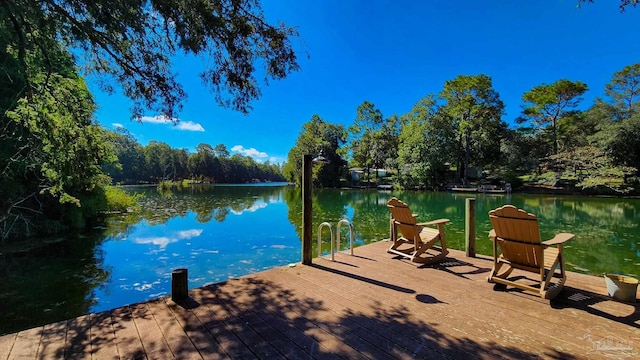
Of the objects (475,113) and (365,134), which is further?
(365,134)

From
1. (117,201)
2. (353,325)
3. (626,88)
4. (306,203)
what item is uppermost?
(626,88)

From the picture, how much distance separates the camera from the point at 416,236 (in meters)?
4.29

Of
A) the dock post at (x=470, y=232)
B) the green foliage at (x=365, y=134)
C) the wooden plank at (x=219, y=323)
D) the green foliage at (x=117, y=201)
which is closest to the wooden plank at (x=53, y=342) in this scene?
the wooden plank at (x=219, y=323)

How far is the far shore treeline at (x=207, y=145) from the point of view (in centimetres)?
320

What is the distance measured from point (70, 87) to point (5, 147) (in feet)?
16.1

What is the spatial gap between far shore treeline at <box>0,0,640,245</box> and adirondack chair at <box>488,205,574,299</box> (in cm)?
311

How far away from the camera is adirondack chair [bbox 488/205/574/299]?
114 inches

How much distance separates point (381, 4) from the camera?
39.6 ft

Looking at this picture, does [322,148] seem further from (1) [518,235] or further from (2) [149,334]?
(2) [149,334]

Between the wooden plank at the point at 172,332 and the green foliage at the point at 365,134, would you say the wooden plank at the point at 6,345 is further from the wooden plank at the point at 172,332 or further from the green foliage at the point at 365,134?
the green foliage at the point at 365,134

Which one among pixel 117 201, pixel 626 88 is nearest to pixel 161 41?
pixel 117 201

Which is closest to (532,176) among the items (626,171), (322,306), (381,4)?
(626,171)

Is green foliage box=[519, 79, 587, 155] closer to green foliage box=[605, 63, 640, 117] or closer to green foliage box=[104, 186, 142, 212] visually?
green foliage box=[605, 63, 640, 117]

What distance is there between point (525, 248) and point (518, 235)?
0.53ft
